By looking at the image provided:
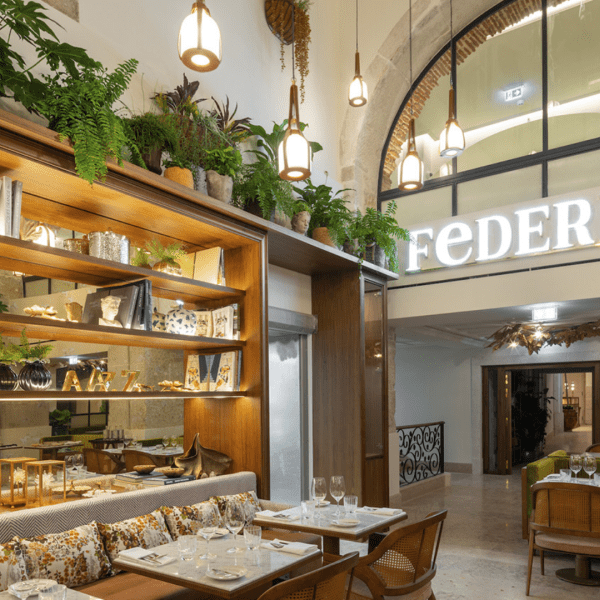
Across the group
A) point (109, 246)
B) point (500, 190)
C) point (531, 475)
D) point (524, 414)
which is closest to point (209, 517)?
point (109, 246)

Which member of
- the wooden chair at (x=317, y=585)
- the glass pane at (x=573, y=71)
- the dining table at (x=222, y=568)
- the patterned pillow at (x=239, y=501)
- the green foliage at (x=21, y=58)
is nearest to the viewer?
the wooden chair at (x=317, y=585)

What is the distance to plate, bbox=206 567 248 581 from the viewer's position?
8.37 feet

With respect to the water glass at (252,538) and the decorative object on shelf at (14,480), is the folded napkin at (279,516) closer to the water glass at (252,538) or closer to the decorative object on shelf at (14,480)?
the water glass at (252,538)

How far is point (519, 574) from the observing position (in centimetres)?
506

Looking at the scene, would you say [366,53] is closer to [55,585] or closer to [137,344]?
[137,344]

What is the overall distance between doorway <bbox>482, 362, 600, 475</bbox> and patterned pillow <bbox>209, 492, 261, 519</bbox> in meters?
8.44

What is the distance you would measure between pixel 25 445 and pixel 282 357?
2.92 meters

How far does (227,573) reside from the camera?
2600 millimetres

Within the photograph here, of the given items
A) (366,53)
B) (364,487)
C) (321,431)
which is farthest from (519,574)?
(366,53)

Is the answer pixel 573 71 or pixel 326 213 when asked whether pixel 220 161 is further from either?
pixel 573 71

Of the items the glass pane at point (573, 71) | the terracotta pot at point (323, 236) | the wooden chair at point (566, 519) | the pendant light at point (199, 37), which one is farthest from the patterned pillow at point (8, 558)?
the glass pane at point (573, 71)

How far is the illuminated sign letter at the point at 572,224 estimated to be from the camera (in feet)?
18.1

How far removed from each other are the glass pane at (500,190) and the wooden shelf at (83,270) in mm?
3344

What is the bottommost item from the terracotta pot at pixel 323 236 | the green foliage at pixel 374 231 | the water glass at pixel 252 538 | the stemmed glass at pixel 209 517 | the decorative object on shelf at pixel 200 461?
the stemmed glass at pixel 209 517
